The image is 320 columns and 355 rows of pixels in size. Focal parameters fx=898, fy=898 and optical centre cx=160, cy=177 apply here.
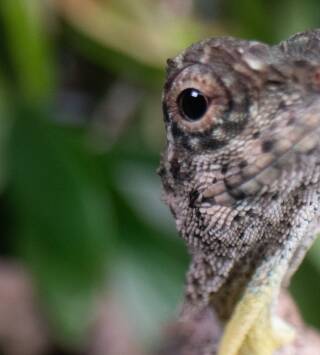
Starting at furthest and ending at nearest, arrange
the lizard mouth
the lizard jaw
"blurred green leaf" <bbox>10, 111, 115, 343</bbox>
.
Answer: "blurred green leaf" <bbox>10, 111, 115, 343</bbox> → the lizard jaw → the lizard mouth

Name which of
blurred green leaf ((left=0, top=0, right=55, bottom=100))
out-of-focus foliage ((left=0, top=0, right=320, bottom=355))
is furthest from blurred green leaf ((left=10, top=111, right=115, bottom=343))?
blurred green leaf ((left=0, top=0, right=55, bottom=100))

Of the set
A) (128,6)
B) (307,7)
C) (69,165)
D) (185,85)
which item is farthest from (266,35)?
(185,85)

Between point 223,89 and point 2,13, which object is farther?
point 2,13

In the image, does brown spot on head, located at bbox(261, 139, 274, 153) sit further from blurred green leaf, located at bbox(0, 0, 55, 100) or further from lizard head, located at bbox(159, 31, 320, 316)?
blurred green leaf, located at bbox(0, 0, 55, 100)

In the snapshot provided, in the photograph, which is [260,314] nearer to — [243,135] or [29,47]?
[243,135]

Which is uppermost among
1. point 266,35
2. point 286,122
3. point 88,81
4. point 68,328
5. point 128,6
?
point 88,81

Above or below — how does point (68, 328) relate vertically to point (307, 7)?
below

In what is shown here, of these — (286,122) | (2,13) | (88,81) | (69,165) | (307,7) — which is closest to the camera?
(286,122)

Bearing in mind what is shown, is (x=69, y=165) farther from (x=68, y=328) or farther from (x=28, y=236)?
(x=68, y=328)
